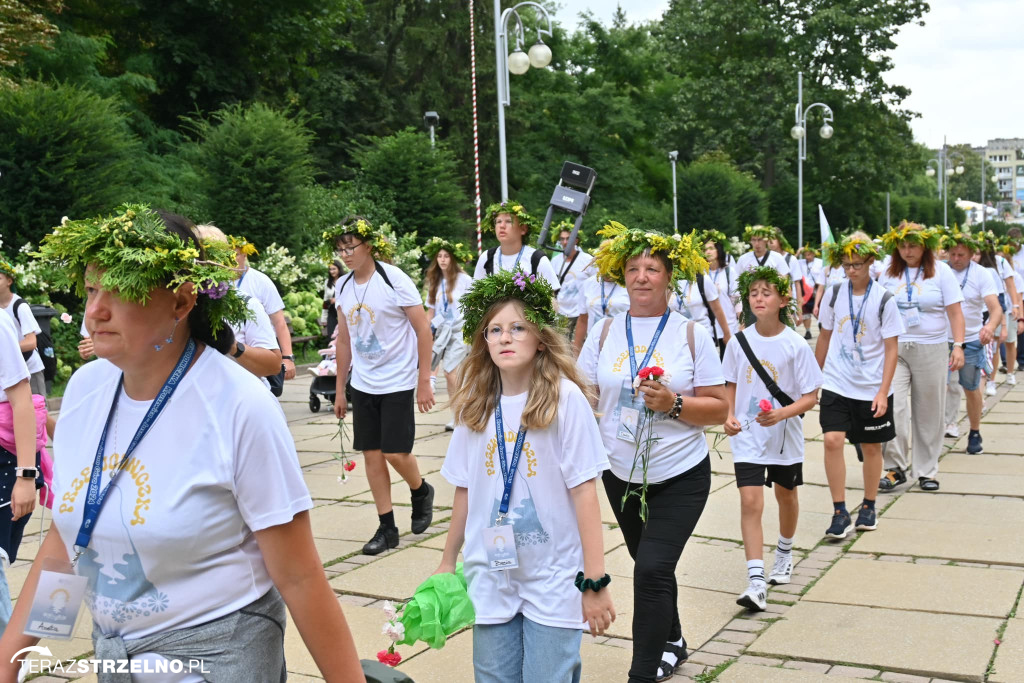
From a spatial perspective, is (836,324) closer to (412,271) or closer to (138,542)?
(138,542)

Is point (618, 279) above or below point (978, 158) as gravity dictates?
below

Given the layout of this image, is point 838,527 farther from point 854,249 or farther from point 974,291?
point 974,291

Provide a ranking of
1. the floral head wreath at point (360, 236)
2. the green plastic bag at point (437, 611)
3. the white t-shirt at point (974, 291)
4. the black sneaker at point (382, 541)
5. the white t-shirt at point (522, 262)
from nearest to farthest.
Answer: the green plastic bag at point (437, 611) < the black sneaker at point (382, 541) < the floral head wreath at point (360, 236) < the white t-shirt at point (522, 262) < the white t-shirt at point (974, 291)

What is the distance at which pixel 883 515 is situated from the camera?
7.74 m

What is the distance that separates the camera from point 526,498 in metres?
3.50

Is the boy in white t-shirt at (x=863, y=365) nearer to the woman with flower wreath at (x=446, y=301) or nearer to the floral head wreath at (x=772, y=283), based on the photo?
the floral head wreath at (x=772, y=283)

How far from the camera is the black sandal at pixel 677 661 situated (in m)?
4.72

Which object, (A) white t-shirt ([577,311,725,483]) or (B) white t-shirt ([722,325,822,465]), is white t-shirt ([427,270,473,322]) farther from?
(A) white t-shirt ([577,311,725,483])

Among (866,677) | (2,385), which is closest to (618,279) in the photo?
(866,677)

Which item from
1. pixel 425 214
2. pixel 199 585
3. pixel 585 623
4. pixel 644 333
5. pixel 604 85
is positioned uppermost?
pixel 604 85

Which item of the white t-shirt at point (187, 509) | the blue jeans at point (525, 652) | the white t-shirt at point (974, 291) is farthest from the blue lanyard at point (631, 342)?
the white t-shirt at point (974, 291)

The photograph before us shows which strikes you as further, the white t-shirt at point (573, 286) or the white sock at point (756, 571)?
the white t-shirt at point (573, 286)

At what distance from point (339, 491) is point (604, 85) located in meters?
40.0

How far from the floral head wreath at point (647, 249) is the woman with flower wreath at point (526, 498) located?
114cm
